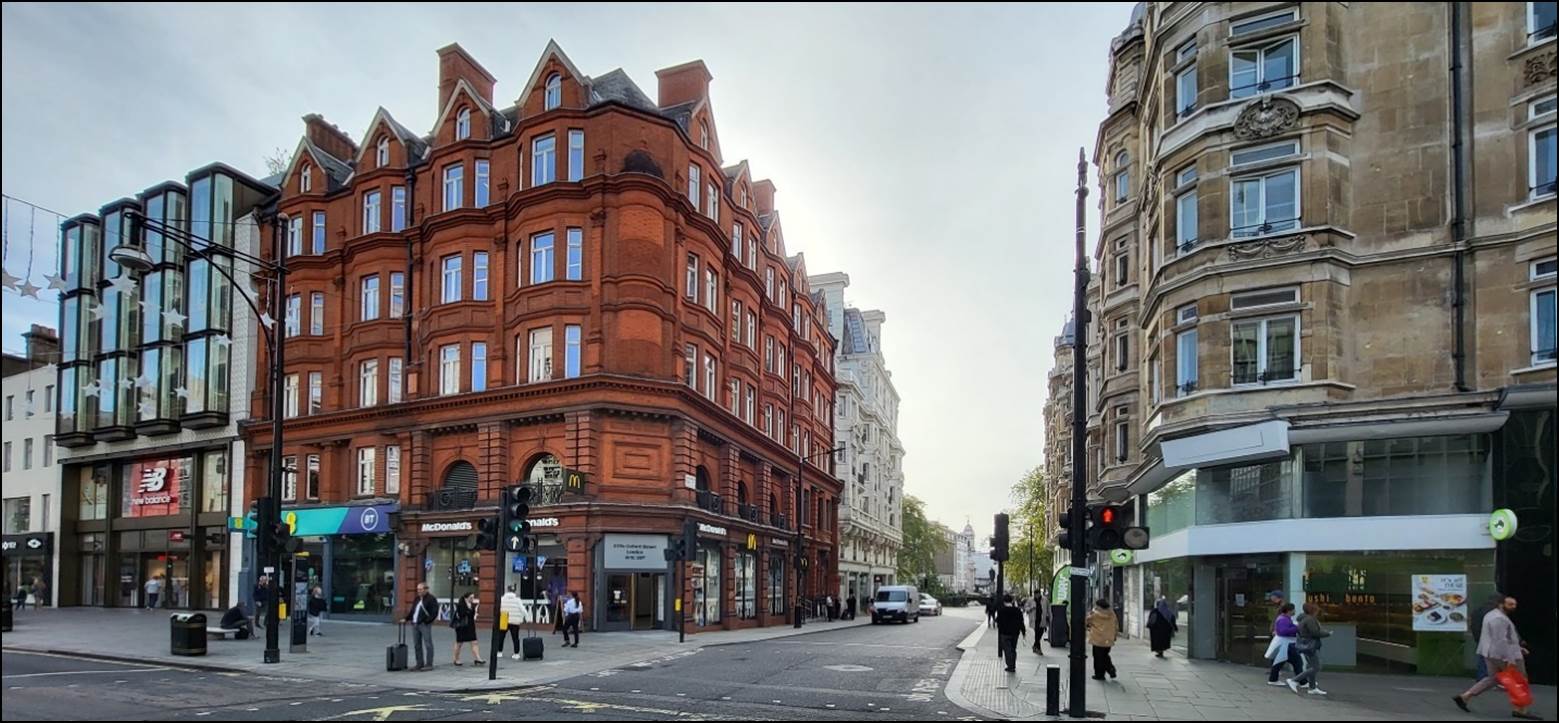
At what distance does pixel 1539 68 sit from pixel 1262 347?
6.97 metres

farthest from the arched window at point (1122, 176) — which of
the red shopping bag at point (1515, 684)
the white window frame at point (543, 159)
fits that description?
the red shopping bag at point (1515, 684)

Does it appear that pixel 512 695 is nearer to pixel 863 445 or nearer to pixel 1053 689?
pixel 1053 689

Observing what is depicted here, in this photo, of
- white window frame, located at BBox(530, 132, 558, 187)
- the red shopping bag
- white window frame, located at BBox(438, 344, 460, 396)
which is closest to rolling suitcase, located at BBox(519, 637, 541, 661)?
white window frame, located at BBox(438, 344, 460, 396)

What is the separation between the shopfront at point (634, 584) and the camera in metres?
33.7

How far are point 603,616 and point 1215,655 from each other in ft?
60.4

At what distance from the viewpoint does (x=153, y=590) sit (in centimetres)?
4525

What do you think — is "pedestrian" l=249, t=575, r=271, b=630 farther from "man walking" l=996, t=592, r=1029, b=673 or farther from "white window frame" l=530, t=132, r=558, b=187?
"man walking" l=996, t=592, r=1029, b=673

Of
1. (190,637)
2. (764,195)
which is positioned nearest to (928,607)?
(764,195)

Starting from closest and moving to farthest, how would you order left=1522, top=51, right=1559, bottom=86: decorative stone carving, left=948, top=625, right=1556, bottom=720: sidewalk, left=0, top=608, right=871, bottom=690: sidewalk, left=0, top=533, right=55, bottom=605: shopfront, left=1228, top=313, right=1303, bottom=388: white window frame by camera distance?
left=948, top=625, right=1556, bottom=720: sidewalk, left=1522, top=51, right=1559, bottom=86: decorative stone carving, left=0, top=608, right=871, bottom=690: sidewalk, left=1228, top=313, right=1303, bottom=388: white window frame, left=0, top=533, right=55, bottom=605: shopfront

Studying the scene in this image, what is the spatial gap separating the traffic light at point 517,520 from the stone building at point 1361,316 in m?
14.1

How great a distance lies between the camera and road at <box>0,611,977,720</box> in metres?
14.4

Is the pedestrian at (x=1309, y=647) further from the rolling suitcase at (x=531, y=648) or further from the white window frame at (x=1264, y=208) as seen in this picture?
the rolling suitcase at (x=531, y=648)

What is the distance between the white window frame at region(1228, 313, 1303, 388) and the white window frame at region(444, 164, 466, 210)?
2779cm

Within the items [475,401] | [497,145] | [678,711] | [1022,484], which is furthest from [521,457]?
[1022,484]
